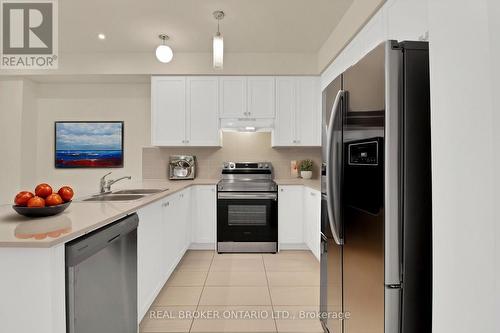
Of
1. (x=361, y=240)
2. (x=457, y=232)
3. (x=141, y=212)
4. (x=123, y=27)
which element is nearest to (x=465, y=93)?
(x=457, y=232)

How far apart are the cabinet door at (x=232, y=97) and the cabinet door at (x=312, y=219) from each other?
4.71 feet

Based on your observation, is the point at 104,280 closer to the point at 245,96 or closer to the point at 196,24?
the point at 196,24

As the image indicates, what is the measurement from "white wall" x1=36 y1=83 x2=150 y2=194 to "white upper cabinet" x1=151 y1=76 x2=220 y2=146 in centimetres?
50

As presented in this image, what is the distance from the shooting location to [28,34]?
3.19 m

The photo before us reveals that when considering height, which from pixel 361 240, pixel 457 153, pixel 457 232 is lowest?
pixel 361 240

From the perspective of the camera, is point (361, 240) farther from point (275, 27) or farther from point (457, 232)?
point (275, 27)

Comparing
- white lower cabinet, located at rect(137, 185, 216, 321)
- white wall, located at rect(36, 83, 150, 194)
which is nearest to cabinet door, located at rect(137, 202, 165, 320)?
white lower cabinet, located at rect(137, 185, 216, 321)

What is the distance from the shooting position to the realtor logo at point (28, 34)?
2842 millimetres

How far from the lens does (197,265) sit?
325 cm

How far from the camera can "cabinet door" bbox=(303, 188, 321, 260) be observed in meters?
3.16

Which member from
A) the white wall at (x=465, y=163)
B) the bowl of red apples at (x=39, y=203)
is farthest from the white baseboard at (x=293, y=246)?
the white wall at (x=465, y=163)

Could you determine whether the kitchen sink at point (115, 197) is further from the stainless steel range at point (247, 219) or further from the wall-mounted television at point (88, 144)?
the wall-mounted television at point (88, 144)

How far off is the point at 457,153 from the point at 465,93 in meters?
0.14

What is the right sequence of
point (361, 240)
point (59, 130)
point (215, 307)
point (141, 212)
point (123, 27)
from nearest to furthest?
point (361, 240), point (141, 212), point (215, 307), point (123, 27), point (59, 130)
